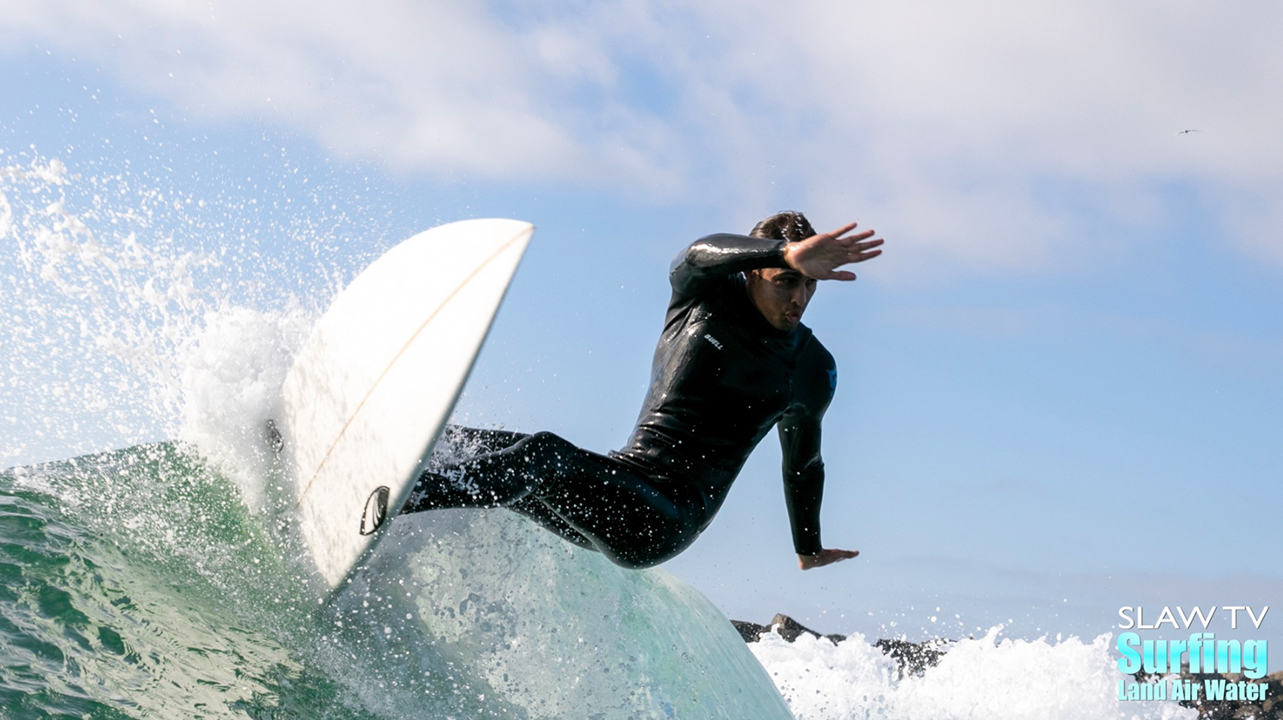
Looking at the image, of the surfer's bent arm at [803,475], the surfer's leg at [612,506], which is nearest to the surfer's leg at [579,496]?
the surfer's leg at [612,506]

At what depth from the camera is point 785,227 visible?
495 cm

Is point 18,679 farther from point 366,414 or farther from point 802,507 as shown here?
point 802,507

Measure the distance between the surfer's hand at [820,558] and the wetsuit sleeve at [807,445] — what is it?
0.04 m

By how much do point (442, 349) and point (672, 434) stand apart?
1.13 meters

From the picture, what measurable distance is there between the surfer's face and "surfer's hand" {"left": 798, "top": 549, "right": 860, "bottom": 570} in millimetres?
1584

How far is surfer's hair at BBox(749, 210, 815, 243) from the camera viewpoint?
492 cm

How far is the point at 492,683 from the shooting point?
523cm

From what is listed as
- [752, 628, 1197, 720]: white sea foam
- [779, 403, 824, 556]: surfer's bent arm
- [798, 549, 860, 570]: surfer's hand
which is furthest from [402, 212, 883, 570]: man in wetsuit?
[752, 628, 1197, 720]: white sea foam

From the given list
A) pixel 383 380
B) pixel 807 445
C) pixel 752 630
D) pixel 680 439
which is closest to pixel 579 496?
pixel 680 439

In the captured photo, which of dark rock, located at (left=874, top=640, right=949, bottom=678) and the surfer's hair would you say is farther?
dark rock, located at (left=874, top=640, right=949, bottom=678)

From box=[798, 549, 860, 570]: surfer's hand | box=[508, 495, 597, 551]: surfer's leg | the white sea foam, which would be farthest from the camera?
the white sea foam

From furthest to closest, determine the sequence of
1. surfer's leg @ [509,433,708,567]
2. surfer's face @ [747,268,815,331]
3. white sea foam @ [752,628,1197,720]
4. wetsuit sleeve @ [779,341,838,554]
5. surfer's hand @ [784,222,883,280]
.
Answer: white sea foam @ [752,628,1197,720]
wetsuit sleeve @ [779,341,838,554]
surfer's face @ [747,268,815,331]
surfer's leg @ [509,433,708,567]
surfer's hand @ [784,222,883,280]

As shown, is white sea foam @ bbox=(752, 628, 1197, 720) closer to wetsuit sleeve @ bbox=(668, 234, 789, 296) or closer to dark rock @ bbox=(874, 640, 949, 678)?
dark rock @ bbox=(874, 640, 949, 678)

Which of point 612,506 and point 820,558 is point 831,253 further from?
point 820,558
